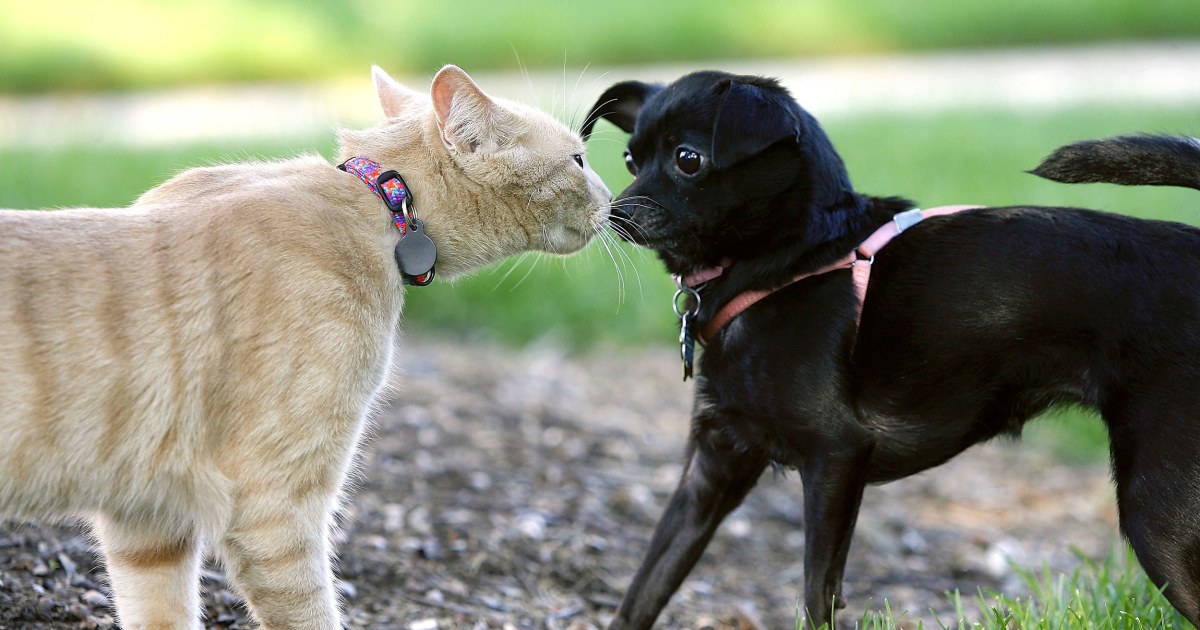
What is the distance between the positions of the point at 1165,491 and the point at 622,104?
184 cm

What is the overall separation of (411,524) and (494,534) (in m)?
0.28

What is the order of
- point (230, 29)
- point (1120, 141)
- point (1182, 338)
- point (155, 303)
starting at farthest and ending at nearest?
1. point (230, 29)
2. point (1120, 141)
3. point (1182, 338)
4. point (155, 303)

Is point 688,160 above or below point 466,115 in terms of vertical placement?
below

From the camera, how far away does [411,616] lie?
3.43 meters

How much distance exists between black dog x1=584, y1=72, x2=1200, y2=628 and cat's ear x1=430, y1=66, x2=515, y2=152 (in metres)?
0.42

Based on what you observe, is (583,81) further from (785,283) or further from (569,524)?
(785,283)

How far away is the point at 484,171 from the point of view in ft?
9.92

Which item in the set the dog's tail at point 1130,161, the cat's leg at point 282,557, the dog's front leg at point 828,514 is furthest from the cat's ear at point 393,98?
the dog's tail at point 1130,161

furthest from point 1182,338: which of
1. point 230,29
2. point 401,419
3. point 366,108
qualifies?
point 230,29

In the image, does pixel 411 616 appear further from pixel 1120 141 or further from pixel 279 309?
pixel 1120 141

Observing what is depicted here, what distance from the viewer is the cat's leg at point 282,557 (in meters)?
2.61

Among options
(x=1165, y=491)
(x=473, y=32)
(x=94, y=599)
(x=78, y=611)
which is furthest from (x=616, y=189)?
(x=473, y=32)

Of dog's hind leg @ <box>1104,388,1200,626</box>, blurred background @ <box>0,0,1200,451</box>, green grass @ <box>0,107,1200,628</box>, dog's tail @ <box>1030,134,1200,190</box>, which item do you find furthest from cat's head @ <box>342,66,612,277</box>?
blurred background @ <box>0,0,1200,451</box>

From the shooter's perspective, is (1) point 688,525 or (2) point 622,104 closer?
(1) point 688,525
